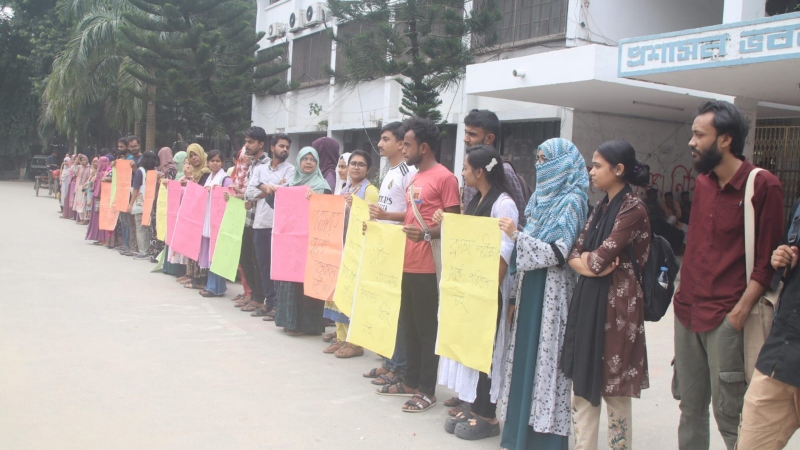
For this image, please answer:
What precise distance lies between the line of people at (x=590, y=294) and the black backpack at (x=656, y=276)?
0.04 meters

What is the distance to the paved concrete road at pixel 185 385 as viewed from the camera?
3846mm

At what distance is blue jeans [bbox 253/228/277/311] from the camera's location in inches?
273

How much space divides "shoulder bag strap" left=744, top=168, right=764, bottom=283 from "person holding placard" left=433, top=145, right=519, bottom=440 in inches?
45.7

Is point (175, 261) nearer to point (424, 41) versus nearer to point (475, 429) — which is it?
point (475, 429)

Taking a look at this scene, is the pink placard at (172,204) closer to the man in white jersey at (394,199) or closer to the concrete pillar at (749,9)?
the man in white jersey at (394,199)

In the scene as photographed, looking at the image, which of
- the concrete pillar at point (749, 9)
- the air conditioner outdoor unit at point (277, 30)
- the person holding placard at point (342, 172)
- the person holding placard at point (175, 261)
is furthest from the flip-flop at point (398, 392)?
the air conditioner outdoor unit at point (277, 30)

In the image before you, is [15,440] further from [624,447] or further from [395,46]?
[395,46]

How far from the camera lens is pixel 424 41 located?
1438cm

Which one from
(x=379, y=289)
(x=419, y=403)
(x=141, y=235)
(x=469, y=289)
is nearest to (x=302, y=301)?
(x=379, y=289)

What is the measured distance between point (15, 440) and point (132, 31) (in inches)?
803

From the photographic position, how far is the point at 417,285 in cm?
458

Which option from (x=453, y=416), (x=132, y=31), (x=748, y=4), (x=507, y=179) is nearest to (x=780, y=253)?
(x=507, y=179)

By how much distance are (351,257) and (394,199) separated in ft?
2.34

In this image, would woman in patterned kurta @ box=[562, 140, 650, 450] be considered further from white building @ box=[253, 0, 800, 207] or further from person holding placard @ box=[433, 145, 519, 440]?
white building @ box=[253, 0, 800, 207]
